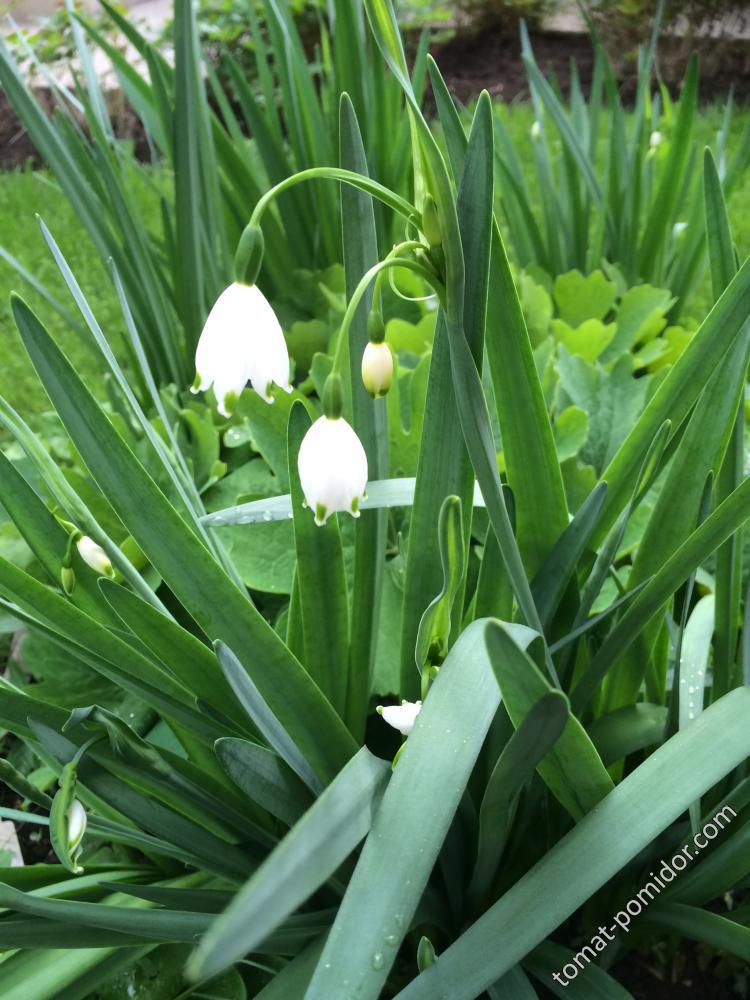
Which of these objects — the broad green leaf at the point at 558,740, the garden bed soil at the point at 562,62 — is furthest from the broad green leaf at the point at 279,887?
the garden bed soil at the point at 562,62

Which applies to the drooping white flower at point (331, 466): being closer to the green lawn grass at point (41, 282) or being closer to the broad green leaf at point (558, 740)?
the broad green leaf at point (558, 740)

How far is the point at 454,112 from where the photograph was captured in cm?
80

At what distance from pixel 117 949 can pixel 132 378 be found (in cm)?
143

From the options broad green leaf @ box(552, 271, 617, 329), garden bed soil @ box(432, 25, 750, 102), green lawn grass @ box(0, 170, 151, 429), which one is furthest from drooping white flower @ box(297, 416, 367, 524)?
garden bed soil @ box(432, 25, 750, 102)

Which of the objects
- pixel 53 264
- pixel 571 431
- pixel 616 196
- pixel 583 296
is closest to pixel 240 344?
pixel 571 431

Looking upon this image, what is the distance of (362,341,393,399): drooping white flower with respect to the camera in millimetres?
641

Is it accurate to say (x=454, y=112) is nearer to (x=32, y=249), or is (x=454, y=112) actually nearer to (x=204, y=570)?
(x=204, y=570)

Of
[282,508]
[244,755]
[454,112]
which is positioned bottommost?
[244,755]

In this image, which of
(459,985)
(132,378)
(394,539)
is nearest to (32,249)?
(132,378)

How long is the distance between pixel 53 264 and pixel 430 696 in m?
2.65

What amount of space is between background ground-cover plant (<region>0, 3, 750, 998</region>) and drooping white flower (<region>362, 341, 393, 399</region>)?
55 millimetres

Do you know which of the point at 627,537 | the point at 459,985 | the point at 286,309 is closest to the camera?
the point at 459,985

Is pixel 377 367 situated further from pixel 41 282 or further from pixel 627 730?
pixel 41 282

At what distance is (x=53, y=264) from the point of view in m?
2.89
